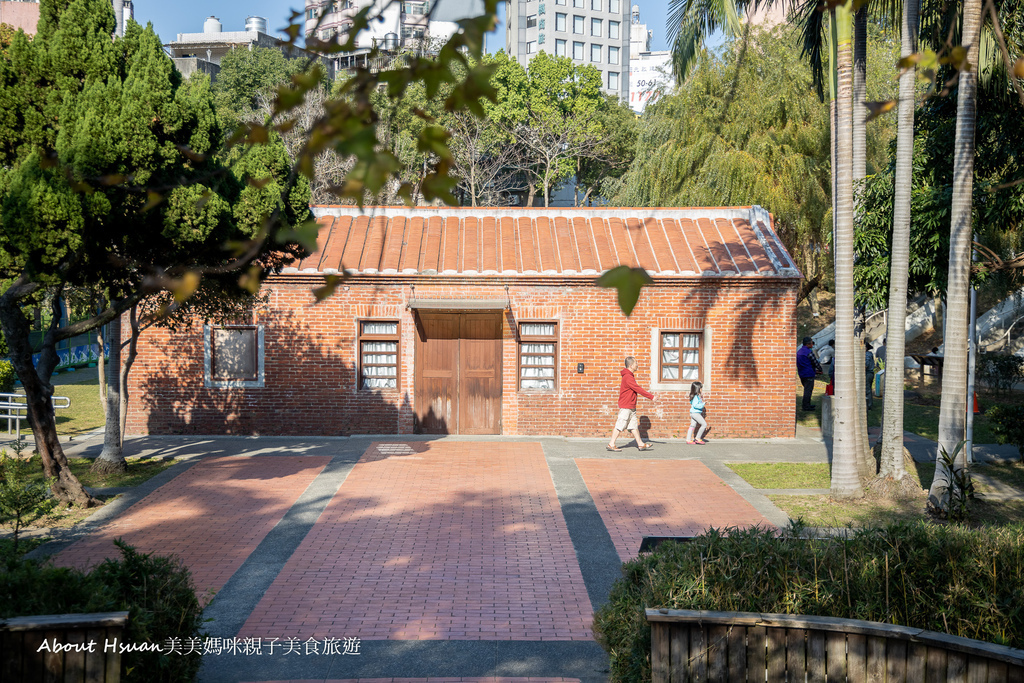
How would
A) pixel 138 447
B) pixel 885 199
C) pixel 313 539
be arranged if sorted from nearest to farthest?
pixel 313 539 < pixel 885 199 < pixel 138 447

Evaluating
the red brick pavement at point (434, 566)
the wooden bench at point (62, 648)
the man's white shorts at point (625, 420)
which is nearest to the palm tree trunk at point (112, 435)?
the red brick pavement at point (434, 566)

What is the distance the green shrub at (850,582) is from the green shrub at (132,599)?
9.75 feet

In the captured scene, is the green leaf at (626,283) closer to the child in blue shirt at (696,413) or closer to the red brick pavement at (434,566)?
the red brick pavement at (434,566)

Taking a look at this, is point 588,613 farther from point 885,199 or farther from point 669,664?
point 885,199

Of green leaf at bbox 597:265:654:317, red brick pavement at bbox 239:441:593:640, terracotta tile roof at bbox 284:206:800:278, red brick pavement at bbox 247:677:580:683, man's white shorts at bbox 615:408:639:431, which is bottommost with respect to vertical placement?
red brick pavement at bbox 247:677:580:683

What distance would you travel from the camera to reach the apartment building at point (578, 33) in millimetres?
80812

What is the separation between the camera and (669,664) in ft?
15.5

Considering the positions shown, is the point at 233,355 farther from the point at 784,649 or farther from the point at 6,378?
the point at 784,649

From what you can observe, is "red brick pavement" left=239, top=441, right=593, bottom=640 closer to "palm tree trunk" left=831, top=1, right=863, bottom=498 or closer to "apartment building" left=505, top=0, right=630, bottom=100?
"palm tree trunk" left=831, top=1, right=863, bottom=498

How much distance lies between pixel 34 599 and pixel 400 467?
8.62 metres

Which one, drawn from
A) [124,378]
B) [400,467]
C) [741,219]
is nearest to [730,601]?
[400,467]

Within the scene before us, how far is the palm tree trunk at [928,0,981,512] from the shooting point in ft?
31.7

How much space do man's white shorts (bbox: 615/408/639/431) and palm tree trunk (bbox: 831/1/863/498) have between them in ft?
14.0

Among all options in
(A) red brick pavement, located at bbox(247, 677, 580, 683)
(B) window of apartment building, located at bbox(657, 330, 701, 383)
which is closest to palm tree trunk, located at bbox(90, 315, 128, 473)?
(A) red brick pavement, located at bbox(247, 677, 580, 683)
